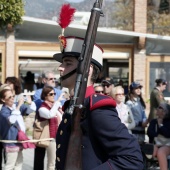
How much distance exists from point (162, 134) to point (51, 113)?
2386mm

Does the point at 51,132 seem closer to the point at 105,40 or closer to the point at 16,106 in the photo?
the point at 16,106

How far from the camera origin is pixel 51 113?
8516 millimetres

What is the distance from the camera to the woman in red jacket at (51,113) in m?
8.56

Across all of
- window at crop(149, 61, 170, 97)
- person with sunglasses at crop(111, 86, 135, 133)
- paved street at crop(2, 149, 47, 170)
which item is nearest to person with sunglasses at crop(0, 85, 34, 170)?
person with sunglasses at crop(111, 86, 135, 133)

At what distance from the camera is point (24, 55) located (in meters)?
21.6

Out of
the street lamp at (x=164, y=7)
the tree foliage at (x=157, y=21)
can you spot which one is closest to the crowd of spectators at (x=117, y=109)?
the tree foliage at (x=157, y=21)

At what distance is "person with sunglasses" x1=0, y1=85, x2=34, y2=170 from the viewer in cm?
841

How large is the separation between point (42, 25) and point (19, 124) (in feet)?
42.6

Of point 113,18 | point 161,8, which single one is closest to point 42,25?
point 113,18

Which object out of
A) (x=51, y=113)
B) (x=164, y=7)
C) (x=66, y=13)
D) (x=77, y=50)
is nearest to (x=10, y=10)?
(x=51, y=113)

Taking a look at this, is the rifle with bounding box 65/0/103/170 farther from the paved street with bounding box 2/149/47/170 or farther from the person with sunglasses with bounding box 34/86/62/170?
the paved street with bounding box 2/149/47/170

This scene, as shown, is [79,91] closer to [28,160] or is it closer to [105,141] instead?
[105,141]

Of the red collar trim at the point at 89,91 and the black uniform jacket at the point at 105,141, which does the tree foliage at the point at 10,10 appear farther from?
the black uniform jacket at the point at 105,141

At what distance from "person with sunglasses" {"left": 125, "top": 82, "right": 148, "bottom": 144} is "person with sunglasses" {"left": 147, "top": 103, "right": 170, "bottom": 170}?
1.97 ft
